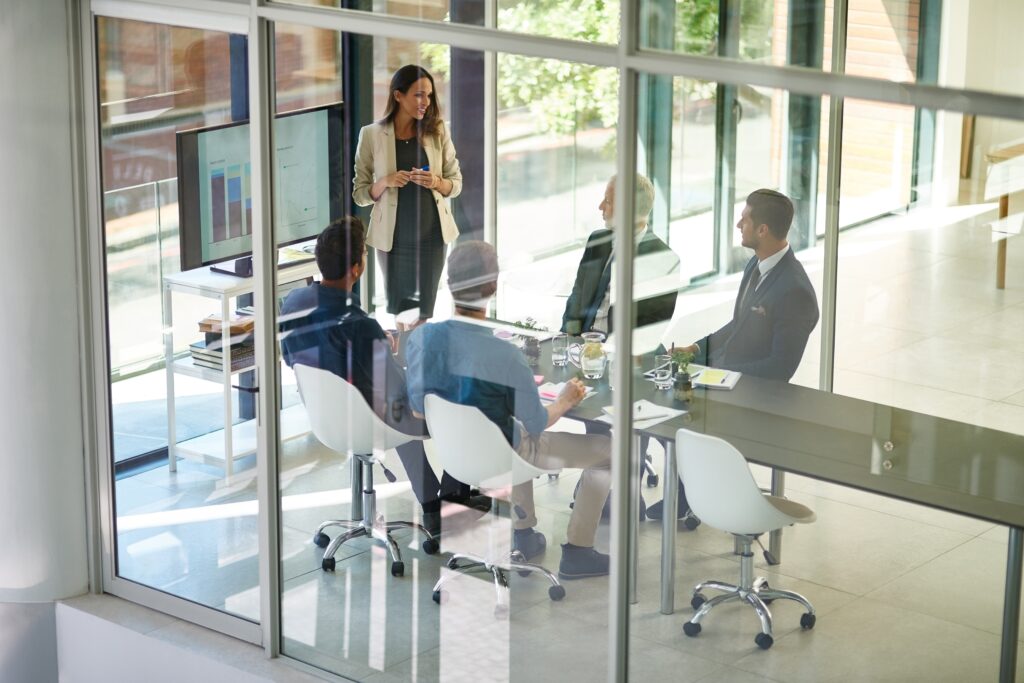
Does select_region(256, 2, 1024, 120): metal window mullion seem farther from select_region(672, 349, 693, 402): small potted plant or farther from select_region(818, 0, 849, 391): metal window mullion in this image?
select_region(672, 349, 693, 402): small potted plant

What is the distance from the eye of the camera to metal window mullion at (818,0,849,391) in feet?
11.6

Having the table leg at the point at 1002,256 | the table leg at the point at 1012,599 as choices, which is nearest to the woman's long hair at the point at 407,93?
the table leg at the point at 1002,256

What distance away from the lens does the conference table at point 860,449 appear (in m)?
3.48

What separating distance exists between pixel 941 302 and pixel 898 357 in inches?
7.6

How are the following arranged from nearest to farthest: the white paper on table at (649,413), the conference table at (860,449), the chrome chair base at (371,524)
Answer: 1. the conference table at (860,449)
2. the white paper on table at (649,413)
3. the chrome chair base at (371,524)

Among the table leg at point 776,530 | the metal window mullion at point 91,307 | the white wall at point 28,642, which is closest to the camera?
the table leg at point 776,530

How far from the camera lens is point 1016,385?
11.0ft

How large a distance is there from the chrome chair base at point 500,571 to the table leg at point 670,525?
407mm

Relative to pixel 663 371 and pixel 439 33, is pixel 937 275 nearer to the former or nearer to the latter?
pixel 663 371

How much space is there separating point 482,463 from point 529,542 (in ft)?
0.99

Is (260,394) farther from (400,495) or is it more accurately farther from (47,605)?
(47,605)

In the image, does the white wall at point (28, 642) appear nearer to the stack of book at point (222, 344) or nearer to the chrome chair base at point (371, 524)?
the stack of book at point (222, 344)

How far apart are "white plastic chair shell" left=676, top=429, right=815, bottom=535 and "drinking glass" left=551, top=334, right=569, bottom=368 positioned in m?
0.42

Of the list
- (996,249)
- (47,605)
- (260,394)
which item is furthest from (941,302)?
(47,605)
